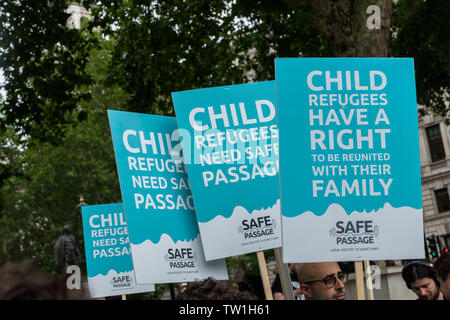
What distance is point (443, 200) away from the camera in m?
37.5

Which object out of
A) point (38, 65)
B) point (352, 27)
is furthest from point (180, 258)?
point (38, 65)

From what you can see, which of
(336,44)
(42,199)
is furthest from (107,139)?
(336,44)

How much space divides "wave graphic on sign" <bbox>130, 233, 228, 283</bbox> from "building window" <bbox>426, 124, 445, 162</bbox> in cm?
3298

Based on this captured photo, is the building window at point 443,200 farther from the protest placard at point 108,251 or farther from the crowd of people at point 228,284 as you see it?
the crowd of people at point 228,284

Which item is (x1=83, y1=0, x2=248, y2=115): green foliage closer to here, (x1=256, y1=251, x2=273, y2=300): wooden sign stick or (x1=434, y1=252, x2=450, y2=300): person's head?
(x1=256, y1=251, x2=273, y2=300): wooden sign stick

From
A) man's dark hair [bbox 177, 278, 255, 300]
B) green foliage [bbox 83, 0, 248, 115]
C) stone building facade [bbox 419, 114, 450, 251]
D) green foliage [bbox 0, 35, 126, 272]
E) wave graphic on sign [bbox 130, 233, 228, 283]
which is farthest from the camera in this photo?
stone building facade [bbox 419, 114, 450, 251]

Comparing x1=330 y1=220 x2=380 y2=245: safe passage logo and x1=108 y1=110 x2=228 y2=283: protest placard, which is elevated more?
x1=108 y1=110 x2=228 y2=283: protest placard

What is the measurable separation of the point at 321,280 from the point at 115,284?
540 centimetres

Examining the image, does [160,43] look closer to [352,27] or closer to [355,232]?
[352,27]

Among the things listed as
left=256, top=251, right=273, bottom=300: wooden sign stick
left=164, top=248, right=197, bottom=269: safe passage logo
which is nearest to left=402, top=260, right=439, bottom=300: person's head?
left=256, top=251, right=273, bottom=300: wooden sign stick

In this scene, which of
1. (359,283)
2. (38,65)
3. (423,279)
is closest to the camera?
(359,283)

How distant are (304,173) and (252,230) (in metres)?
1.39

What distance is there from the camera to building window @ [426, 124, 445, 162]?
3741cm
